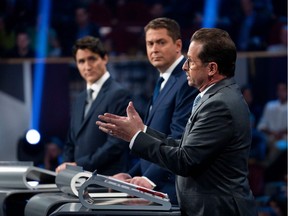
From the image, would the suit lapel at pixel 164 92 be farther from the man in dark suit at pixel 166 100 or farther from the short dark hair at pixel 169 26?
the short dark hair at pixel 169 26

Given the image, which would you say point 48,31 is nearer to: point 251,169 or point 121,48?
point 121,48

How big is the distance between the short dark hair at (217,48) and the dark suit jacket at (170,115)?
0.69 metres

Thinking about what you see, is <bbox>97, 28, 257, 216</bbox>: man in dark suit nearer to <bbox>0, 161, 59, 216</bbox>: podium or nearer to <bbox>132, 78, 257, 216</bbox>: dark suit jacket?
<bbox>132, 78, 257, 216</bbox>: dark suit jacket

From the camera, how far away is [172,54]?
12.5 feet

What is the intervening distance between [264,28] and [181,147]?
465cm

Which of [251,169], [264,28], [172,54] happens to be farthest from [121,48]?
[172,54]

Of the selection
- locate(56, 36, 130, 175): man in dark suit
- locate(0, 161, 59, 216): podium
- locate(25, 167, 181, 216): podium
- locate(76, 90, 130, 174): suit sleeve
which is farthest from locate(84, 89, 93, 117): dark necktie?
locate(25, 167, 181, 216): podium

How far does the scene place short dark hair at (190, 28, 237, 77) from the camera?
2762mm

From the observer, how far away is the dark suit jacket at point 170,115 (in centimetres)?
342

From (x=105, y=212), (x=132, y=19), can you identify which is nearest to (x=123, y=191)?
(x=105, y=212)

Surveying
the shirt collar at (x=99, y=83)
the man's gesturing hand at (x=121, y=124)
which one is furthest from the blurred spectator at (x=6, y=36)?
the man's gesturing hand at (x=121, y=124)

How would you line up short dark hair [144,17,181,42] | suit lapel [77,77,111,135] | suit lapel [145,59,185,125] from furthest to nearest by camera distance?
suit lapel [77,77,111,135] < short dark hair [144,17,181,42] < suit lapel [145,59,185,125]

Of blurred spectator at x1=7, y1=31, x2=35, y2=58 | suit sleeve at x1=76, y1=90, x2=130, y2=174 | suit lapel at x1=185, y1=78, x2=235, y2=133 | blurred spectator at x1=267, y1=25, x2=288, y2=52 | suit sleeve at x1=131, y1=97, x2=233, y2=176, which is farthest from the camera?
blurred spectator at x1=7, y1=31, x2=35, y2=58

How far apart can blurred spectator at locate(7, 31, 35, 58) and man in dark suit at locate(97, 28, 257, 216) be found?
16.3 feet
